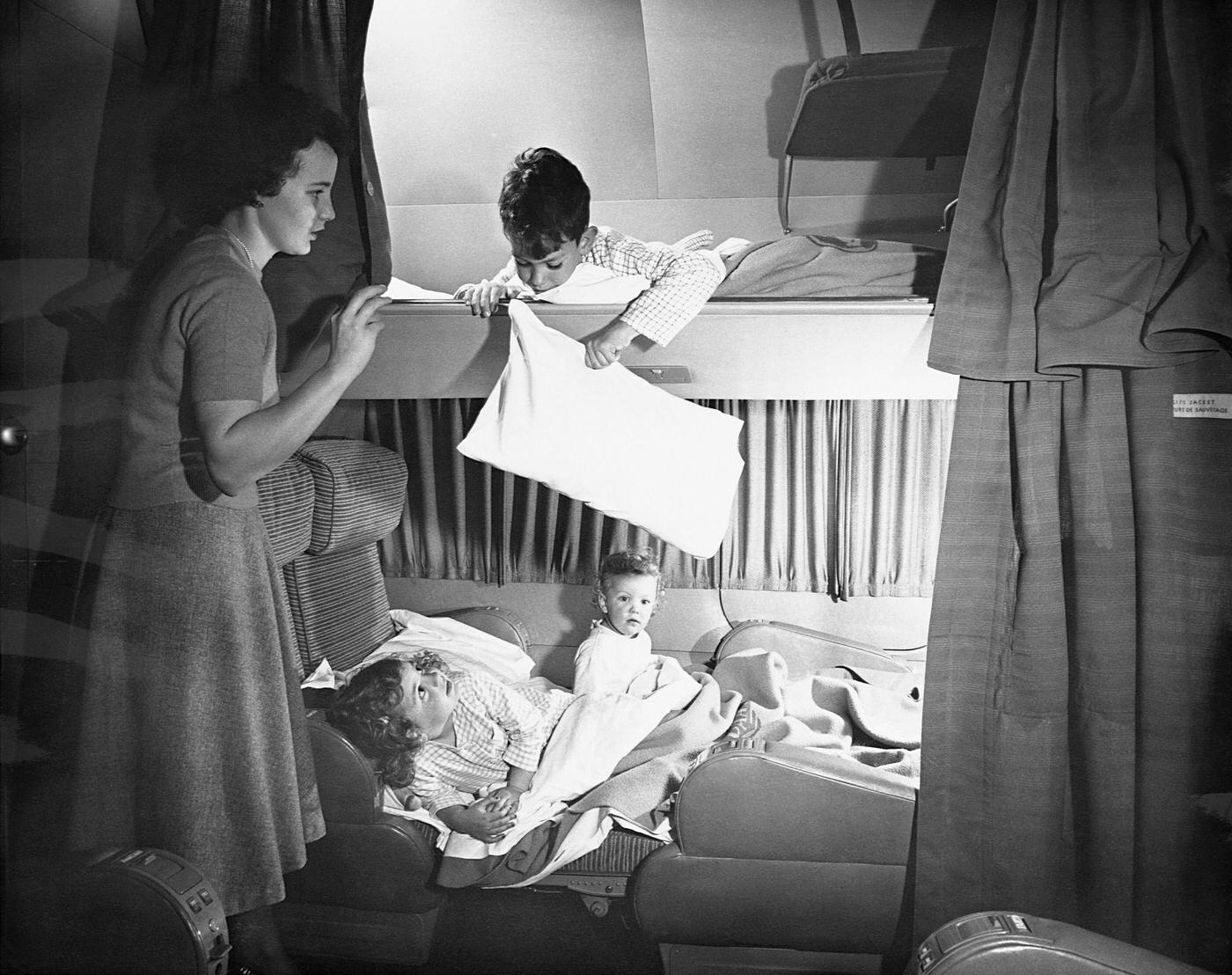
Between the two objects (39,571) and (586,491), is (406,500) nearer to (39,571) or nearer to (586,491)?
(586,491)

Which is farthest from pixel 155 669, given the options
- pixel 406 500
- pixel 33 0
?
pixel 33 0

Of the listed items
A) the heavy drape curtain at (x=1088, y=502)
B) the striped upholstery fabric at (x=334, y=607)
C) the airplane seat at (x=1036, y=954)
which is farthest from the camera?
the striped upholstery fabric at (x=334, y=607)

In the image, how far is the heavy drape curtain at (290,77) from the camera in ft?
4.50

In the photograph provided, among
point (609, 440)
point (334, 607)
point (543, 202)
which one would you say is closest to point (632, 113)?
point (543, 202)

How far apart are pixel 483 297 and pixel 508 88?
12.7 inches

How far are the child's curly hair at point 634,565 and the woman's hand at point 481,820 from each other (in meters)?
0.41

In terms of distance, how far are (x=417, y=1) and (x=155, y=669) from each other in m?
1.11

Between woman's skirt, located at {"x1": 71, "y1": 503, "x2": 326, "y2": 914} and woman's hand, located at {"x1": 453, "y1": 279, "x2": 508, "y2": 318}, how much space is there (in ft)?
1.56

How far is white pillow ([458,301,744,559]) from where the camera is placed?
4.65 feet

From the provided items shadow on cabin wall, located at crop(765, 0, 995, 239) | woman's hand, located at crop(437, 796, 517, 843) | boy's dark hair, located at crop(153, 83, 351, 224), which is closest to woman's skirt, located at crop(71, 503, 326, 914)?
woman's hand, located at crop(437, 796, 517, 843)

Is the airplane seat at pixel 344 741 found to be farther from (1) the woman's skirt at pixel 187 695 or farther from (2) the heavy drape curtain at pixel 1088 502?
(2) the heavy drape curtain at pixel 1088 502

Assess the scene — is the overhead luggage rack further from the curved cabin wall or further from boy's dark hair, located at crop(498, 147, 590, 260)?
boy's dark hair, located at crop(498, 147, 590, 260)

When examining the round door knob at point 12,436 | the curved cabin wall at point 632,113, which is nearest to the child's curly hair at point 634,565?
the curved cabin wall at point 632,113

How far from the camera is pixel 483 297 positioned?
1404mm
